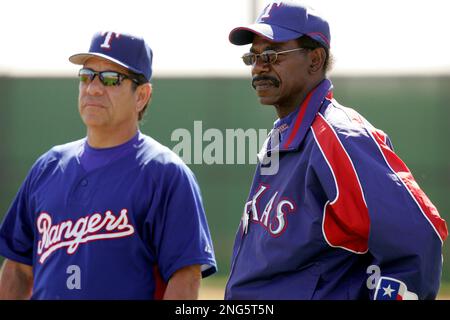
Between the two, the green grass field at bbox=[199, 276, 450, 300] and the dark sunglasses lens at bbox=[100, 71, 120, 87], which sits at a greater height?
the dark sunglasses lens at bbox=[100, 71, 120, 87]

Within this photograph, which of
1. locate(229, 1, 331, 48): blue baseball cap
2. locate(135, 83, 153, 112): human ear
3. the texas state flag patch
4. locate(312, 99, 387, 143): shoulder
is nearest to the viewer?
the texas state flag patch

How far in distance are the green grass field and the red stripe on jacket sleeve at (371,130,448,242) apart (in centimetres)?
605

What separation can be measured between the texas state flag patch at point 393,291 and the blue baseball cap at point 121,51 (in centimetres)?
143

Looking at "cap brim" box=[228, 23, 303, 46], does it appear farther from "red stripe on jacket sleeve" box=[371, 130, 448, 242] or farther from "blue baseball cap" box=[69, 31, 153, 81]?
"red stripe on jacket sleeve" box=[371, 130, 448, 242]

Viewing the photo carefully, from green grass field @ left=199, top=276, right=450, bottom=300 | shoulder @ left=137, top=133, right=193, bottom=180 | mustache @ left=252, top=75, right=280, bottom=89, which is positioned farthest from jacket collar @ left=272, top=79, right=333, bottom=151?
green grass field @ left=199, top=276, right=450, bottom=300

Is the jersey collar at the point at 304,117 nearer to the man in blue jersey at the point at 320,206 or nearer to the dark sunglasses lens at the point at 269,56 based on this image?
the man in blue jersey at the point at 320,206

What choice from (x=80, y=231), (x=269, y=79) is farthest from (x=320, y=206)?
(x=80, y=231)

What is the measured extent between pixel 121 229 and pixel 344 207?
0.91m

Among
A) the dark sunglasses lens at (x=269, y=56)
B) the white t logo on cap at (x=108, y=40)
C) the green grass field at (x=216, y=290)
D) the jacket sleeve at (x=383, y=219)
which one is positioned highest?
the white t logo on cap at (x=108, y=40)

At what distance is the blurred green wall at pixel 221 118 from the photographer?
36.1 ft

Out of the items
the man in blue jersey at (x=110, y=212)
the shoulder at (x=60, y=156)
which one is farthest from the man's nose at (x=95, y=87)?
the shoulder at (x=60, y=156)

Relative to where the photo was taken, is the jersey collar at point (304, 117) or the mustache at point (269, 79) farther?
the mustache at point (269, 79)

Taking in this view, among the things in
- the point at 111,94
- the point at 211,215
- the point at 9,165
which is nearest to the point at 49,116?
the point at 9,165

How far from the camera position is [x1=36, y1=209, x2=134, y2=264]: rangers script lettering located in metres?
3.35
